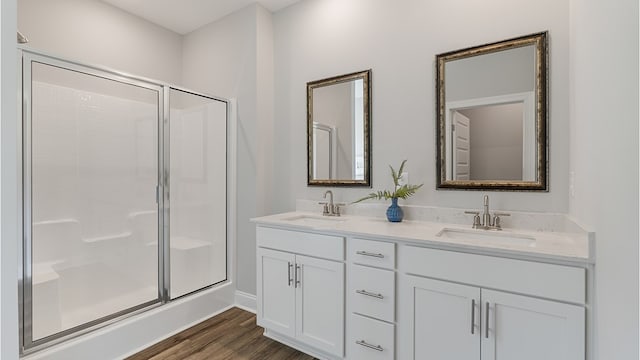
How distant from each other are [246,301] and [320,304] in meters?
1.15

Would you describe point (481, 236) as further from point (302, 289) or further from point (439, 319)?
point (302, 289)

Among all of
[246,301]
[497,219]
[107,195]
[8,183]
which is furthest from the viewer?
[246,301]

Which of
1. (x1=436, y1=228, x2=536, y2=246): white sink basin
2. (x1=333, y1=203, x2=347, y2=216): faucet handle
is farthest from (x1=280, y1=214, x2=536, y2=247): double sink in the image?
(x1=333, y1=203, x2=347, y2=216): faucet handle

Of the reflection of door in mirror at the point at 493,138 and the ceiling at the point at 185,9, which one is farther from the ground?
the ceiling at the point at 185,9

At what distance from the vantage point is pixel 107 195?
235 cm

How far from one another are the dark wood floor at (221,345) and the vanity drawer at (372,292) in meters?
0.61

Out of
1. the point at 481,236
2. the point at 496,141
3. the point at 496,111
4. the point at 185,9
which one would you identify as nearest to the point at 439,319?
the point at 481,236

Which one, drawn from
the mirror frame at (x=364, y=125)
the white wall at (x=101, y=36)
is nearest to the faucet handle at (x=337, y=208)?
the mirror frame at (x=364, y=125)

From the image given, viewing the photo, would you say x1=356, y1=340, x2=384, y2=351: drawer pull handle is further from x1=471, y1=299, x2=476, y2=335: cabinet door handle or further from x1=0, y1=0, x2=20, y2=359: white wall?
x1=0, y1=0, x2=20, y2=359: white wall

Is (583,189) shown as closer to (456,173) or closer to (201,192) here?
(456,173)

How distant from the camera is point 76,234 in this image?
7.59 ft

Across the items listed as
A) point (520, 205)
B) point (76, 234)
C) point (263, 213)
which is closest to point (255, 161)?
point (263, 213)

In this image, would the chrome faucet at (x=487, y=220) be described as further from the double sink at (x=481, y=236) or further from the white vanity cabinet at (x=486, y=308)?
the white vanity cabinet at (x=486, y=308)

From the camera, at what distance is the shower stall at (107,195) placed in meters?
2.03
